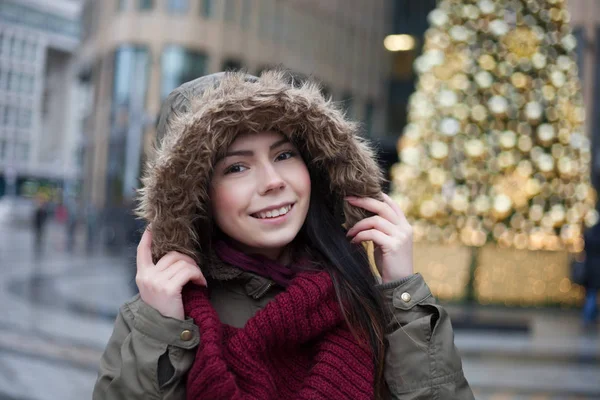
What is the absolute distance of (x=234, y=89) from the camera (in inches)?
66.2

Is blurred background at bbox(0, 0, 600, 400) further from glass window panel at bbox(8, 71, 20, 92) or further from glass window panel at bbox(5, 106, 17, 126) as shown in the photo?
glass window panel at bbox(8, 71, 20, 92)

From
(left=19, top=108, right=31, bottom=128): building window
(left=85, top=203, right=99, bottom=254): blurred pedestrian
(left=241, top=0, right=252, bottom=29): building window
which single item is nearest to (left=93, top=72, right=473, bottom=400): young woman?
(left=85, top=203, right=99, bottom=254): blurred pedestrian

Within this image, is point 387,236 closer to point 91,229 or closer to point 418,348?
point 418,348

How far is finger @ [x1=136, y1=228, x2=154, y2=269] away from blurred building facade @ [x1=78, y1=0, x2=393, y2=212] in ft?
82.1

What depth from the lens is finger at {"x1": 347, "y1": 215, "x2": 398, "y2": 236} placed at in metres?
1.81

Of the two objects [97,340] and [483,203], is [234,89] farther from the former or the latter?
[483,203]

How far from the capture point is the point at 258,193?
1707mm

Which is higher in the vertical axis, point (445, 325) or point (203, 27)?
point (203, 27)

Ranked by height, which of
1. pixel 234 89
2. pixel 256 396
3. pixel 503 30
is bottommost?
pixel 256 396

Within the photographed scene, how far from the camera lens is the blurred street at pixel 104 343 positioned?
223 inches

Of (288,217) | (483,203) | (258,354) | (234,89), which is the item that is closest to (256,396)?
(258,354)

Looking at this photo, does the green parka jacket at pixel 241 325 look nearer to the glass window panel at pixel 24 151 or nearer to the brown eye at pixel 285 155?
the brown eye at pixel 285 155

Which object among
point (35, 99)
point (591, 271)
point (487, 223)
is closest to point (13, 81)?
point (35, 99)

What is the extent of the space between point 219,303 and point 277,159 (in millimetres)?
418
